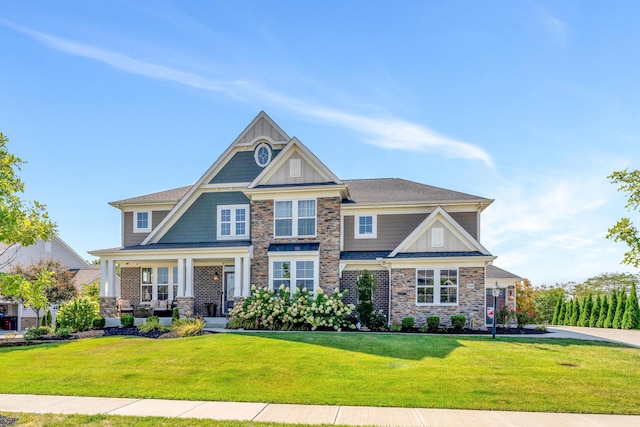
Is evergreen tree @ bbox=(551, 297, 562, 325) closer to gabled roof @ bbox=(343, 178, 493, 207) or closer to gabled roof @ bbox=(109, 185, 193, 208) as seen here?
gabled roof @ bbox=(343, 178, 493, 207)

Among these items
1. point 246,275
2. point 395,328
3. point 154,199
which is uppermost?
point 154,199

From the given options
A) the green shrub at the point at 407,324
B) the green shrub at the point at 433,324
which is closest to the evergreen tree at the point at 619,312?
the green shrub at the point at 433,324

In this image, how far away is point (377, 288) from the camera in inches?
843

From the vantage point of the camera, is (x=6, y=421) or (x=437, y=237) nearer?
(x=6, y=421)

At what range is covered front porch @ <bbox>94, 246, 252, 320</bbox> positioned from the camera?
70.3ft

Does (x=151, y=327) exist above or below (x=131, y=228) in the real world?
below

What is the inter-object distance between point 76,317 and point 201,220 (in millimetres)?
6812

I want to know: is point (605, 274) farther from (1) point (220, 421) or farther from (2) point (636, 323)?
(1) point (220, 421)

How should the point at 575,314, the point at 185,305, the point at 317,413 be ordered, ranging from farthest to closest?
the point at 575,314, the point at 185,305, the point at 317,413

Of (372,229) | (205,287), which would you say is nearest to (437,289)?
(372,229)

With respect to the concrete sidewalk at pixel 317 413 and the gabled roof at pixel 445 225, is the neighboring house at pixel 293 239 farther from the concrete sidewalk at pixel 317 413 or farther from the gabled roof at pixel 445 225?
the concrete sidewalk at pixel 317 413

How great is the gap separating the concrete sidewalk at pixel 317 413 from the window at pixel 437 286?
39.2ft

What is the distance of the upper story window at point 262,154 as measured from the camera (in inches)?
933

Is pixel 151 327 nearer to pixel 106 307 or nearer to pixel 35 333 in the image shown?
pixel 106 307
